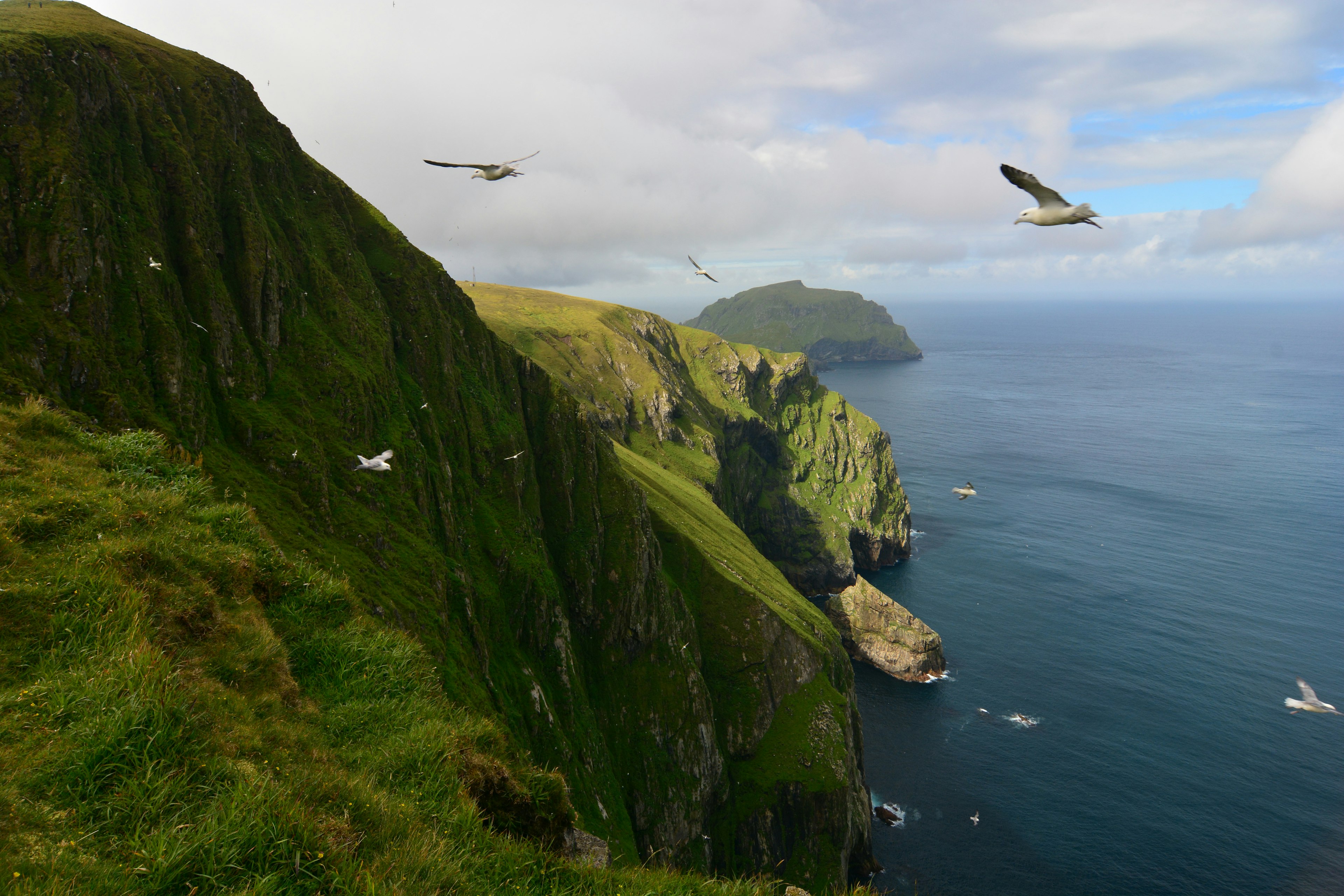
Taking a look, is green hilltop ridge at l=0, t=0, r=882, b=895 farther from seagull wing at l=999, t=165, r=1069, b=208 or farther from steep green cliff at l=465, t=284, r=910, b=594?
steep green cliff at l=465, t=284, r=910, b=594

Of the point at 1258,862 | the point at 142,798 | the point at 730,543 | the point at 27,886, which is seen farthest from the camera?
the point at 730,543

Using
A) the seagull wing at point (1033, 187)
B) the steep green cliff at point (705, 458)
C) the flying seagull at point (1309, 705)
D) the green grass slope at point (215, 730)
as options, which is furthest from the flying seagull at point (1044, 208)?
the steep green cliff at point (705, 458)

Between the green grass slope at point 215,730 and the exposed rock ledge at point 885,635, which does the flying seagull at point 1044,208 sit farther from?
the exposed rock ledge at point 885,635

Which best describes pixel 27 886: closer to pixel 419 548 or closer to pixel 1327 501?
pixel 419 548

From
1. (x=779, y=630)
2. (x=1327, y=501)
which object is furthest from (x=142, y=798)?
(x=1327, y=501)

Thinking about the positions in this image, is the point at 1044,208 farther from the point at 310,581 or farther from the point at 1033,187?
the point at 310,581

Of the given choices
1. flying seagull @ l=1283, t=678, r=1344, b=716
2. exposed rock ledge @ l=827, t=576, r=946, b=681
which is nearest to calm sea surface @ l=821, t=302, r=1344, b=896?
flying seagull @ l=1283, t=678, r=1344, b=716
